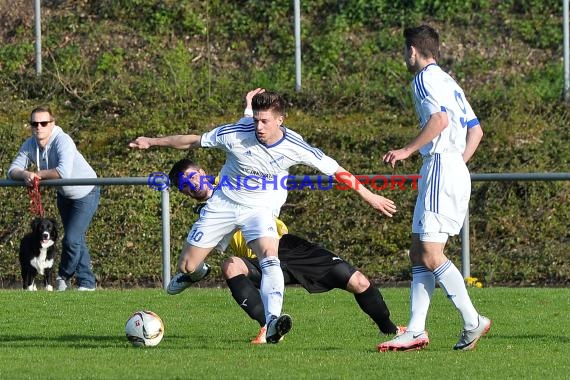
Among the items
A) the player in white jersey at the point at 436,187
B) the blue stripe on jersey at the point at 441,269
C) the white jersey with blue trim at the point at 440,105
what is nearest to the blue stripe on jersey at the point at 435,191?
the player in white jersey at the point at 436,187

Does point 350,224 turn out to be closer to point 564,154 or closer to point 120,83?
point 564,154

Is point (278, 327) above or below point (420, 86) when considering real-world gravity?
below

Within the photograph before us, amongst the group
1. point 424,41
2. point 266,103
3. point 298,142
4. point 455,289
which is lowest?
point 455,289

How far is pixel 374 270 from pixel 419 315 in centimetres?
714

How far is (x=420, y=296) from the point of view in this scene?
28.2 ft

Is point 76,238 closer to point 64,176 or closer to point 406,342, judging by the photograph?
point 64,176

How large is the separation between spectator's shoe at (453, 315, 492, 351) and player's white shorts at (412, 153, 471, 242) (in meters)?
0.62

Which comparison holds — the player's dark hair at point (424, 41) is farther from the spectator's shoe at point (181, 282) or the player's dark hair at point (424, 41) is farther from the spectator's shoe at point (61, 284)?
the spectator's shoe at point (61, 284)

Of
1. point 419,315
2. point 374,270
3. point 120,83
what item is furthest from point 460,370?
point 120,83

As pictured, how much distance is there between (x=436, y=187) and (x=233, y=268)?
72.9 inches

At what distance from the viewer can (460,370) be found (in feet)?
24.9

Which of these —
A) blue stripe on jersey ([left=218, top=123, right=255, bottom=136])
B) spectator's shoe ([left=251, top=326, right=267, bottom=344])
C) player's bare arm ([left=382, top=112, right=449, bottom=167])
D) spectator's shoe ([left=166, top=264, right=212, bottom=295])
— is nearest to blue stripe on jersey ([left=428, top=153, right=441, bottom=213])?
player's bare arm ([left=382, top=112, right=449, bottom=167])

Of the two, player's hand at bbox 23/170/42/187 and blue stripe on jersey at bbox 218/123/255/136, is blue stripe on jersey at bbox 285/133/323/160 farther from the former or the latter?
player's hand at bbox 23/170/42/187

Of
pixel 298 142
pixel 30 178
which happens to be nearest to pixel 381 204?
pixel 298 142
